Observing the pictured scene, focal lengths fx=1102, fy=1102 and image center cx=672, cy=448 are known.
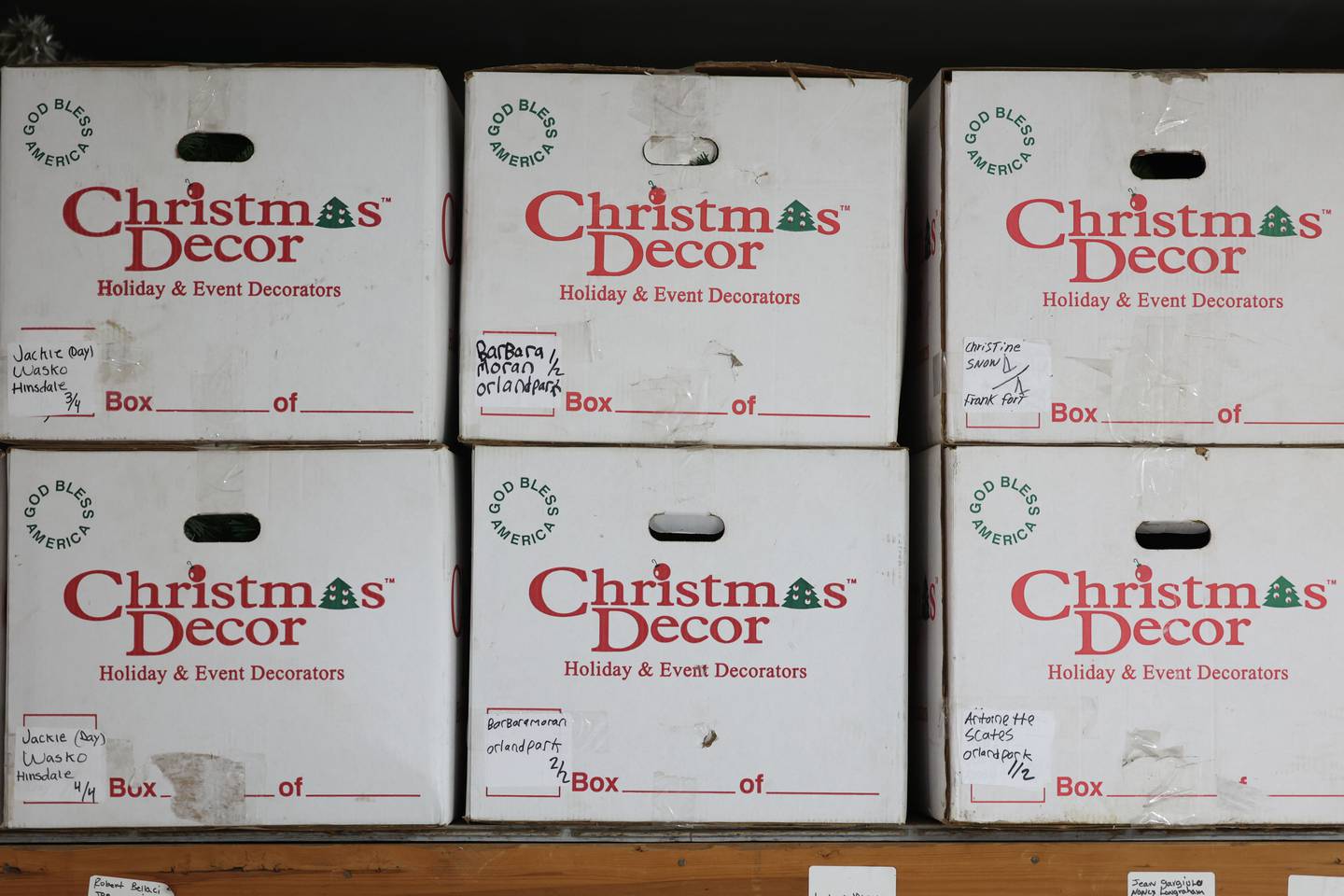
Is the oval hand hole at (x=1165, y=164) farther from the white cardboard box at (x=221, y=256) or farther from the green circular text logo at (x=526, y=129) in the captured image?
the white cardboard box at (x=221, y=256)

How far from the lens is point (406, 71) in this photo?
3.21 ft

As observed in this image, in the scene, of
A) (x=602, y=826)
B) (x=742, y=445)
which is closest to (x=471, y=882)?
(x=602, y=826)

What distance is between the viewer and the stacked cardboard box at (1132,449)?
95 centimetres

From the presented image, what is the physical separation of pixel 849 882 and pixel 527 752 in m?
0.30

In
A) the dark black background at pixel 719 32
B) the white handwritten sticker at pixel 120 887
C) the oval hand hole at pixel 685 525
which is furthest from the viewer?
the dark black background at pixel 719 32

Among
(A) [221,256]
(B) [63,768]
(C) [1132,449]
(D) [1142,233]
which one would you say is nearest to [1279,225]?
(D) [1142,233]

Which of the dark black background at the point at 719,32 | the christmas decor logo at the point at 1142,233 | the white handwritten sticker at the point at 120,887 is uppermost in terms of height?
the dark black background at the point at 719,32

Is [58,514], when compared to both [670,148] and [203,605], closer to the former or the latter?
[203,605]

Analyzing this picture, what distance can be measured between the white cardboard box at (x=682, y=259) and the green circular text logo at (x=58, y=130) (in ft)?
1.11

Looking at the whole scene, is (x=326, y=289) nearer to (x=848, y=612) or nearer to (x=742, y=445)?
(x=742, y=445)

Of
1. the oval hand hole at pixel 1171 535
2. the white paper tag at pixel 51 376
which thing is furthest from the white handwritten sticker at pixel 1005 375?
the white paper tag at pixel 51 376

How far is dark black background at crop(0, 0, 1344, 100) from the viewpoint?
1178 mm

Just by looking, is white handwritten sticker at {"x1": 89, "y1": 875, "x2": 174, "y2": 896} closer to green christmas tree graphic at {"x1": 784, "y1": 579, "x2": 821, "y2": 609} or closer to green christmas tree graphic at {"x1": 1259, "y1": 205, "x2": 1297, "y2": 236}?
green christmas tree graphic at {"x1": 784, "y1": 579, "x2": 821, "y2": 609}

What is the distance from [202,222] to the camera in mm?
973
